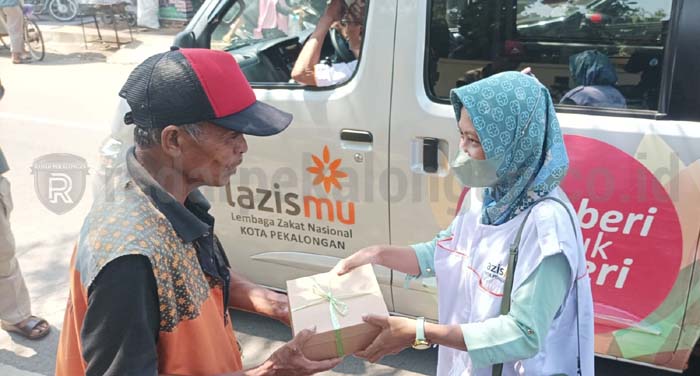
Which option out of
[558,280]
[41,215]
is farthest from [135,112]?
[41,215]

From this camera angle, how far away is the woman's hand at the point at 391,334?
4.91 feet

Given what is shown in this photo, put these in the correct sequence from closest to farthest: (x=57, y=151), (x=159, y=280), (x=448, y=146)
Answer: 1. (x=159, y=280)
2. (x=448, y=146)
3. (x=57, y=151)

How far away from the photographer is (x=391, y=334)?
4.97 ft

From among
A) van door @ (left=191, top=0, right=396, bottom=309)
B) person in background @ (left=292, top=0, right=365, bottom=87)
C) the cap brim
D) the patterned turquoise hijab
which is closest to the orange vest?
the cap brim

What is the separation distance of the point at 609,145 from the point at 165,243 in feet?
5.56

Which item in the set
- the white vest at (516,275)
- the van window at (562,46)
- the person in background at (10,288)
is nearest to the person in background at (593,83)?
the van window at (562,46)

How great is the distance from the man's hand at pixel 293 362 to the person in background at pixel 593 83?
162 centimetres

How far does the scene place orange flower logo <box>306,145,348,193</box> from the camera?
2648mm

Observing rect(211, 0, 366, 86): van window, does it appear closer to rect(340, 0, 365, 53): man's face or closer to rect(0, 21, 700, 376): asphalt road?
rect(340, 0, 365, 53): man's face

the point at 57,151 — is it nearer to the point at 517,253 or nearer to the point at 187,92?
the point at 187,92

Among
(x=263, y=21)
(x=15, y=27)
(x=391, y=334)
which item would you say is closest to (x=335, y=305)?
(x=391, y=334)

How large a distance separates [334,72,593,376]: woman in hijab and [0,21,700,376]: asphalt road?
148cm

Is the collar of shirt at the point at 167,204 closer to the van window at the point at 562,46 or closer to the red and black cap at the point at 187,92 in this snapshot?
the red and black cap at the point at 187,92

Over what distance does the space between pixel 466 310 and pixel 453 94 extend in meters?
0.57
